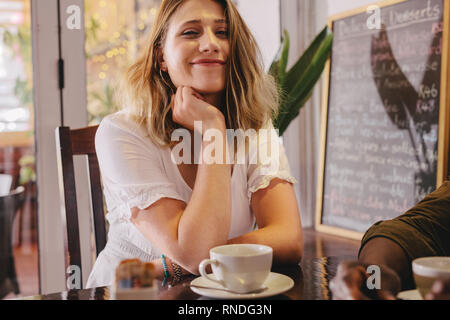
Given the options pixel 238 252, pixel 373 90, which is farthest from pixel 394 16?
pixel 238 252

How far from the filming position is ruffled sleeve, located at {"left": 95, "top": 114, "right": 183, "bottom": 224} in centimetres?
113

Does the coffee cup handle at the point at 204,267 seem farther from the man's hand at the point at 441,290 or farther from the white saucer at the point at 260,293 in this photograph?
the man's hand at the point at 441,290

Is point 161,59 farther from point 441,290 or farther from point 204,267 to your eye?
point 441,290

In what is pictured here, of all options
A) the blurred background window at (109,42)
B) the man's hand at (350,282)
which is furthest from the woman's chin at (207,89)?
the blurred background window at (109,42)

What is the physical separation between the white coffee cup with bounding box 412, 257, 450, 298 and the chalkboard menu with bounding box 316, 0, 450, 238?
6.20 ft

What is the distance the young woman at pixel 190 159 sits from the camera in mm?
1089

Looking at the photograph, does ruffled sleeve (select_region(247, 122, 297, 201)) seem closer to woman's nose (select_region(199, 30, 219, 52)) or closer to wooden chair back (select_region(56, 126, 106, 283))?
woman's nose (select_region(199, 30, 219, 52))

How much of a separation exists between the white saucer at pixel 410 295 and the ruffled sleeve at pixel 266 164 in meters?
0.58

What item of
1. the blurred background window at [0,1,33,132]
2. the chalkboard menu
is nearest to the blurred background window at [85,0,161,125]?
the blurred background window at [0,1,33,132]

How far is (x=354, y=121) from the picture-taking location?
299 cm
